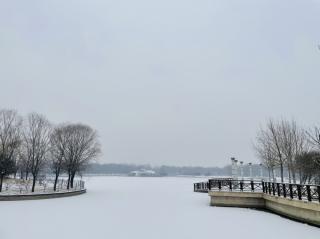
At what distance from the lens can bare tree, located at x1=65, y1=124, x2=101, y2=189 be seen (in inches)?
A: 1794

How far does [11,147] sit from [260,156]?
1244 inches

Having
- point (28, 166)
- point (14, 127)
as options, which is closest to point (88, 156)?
point (28, 166)

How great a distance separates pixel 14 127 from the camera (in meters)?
41.8

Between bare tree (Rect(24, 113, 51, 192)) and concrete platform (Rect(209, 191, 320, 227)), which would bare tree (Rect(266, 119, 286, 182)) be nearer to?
concrete platform (Rect(209, 191, 320, 227))

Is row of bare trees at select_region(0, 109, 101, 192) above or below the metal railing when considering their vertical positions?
above

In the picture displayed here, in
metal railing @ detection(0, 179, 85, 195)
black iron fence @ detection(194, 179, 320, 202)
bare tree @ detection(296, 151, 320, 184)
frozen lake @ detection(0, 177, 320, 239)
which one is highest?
bare tree @ detection(296, 151, 320, 184)

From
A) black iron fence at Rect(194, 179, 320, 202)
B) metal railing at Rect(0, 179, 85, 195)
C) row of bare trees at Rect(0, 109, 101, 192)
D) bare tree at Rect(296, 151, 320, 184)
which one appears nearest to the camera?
black iron fence at Rect(194, 179, 320, 202)

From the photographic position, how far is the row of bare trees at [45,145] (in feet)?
133

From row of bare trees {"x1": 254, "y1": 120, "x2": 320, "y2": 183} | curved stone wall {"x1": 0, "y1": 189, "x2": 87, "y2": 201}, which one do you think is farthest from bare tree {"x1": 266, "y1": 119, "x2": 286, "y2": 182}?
curved stone wall {"x1": 0, "y1": 189, "x2": 87, "y2": 201}

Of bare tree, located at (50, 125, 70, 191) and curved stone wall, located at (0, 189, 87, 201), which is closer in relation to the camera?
curved stone wall, located at (0, 189, 87, 201)

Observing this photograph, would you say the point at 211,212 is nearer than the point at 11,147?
Yes

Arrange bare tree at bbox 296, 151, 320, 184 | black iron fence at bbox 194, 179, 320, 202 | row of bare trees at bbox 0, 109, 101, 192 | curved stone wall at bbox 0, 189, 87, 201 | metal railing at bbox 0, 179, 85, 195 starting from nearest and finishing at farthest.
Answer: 1. black iron fence at bbox 194, 179, 320, 202
2. bare tree at bbox 296, 151, 320, 184
3. curved stone wall at bbox 0, 189, 87, 201
4. metal railing at bbox 0, 179, 85, 195
5. row of bare trees at bbox 0, 109, 101, 192

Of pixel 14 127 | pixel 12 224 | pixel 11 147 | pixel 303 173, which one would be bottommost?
pixel 12 224

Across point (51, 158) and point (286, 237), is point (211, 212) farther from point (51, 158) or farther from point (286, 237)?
point (51, 158)
